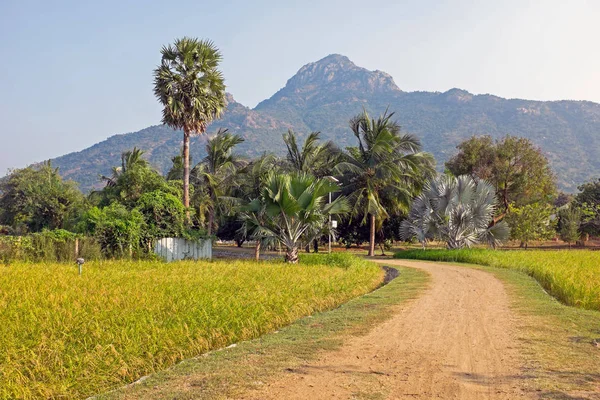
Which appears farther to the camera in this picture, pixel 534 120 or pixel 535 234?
pixel 534 120

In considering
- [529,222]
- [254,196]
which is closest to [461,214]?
[254,196]

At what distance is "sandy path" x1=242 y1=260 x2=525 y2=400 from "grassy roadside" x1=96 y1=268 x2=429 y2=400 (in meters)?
0.29

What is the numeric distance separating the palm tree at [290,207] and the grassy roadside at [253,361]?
1124 cm

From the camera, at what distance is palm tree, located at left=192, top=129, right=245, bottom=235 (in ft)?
116

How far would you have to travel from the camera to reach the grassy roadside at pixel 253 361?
545cm

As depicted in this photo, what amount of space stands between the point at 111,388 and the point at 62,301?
4146 millimetres

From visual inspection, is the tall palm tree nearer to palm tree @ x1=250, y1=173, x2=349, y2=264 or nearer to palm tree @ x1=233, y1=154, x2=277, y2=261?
palm tree @ x1=233, y1=154, x2=277, y2=261

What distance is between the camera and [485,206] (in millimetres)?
30203

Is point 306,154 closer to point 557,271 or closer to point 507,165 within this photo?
point 557,271

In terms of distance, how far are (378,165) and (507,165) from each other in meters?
17.2

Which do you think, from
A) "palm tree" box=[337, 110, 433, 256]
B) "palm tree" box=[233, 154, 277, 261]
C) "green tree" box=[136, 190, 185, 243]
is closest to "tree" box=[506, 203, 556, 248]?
"palm tree" box=[337, 110, 433, 256]

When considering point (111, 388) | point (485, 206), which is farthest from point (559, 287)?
point (485, 206)

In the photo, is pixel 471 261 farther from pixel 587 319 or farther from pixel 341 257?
pixel 587 319

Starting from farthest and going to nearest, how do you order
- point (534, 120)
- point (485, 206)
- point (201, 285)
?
point (534, 120)
point (485, 206)
point (201, 285)
